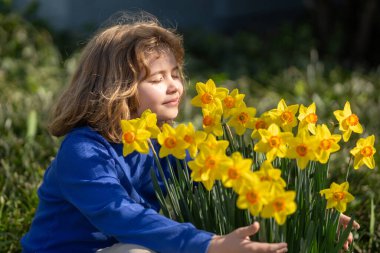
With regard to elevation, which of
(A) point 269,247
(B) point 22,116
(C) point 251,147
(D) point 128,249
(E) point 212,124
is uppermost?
(E) point 212,124

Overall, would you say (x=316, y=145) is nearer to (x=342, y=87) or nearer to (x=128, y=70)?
(x=128, y=70)

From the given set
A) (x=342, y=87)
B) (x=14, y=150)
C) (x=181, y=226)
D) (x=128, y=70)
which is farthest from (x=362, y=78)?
(x=181, y=226)

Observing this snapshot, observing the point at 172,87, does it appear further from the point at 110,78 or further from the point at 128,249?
the point at 128,249

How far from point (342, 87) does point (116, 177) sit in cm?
344

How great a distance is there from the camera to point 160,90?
2.44 m

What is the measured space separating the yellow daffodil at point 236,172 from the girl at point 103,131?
0.44 metres

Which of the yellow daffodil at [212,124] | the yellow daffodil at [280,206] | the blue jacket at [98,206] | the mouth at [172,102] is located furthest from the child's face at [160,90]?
the yellow daffodil at [280,206]

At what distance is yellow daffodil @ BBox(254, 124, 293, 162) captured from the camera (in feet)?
6.46

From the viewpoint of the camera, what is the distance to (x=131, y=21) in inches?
114

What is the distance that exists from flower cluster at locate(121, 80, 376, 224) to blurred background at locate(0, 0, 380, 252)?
0.75 m

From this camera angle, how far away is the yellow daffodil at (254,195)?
1.77 metres

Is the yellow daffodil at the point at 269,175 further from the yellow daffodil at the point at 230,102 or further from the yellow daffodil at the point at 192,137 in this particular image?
the yellow daffodil at the point at 230,102

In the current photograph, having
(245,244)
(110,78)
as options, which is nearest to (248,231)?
(245,244)

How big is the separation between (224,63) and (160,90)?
13.7 ft
